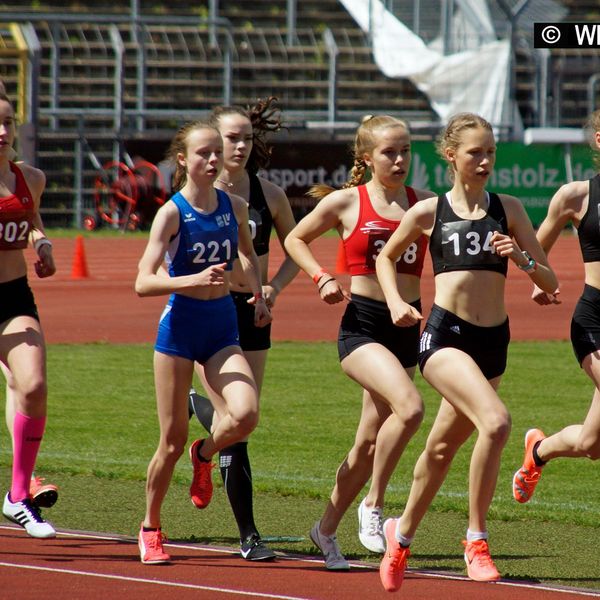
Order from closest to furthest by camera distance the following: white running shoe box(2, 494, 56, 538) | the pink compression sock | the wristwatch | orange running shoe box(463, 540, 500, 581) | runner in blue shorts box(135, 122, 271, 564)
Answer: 1. orange running shoe box(463, 540, 500, 581)
2. the wristwatch
3. runner in blue shorts box(135, 122, 271, 564)
4. white running shoe box(2, 494, 56, 538)
5. the pink compression sock

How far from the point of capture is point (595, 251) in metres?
6.61

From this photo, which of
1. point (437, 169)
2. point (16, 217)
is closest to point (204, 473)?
point (16, 217)

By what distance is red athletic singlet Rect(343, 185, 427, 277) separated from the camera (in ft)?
21.0

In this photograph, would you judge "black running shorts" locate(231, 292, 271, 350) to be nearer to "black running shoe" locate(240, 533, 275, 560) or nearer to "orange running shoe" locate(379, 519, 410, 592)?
"black running shoe" locate(240, 533, 275, 560)

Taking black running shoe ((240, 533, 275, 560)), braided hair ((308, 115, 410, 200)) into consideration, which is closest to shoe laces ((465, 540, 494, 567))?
black running shoe ((240, 533, 275, 560))

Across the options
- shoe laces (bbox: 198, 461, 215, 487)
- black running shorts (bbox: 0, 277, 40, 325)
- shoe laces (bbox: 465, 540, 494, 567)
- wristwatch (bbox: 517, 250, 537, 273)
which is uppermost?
wristwatch (bbox: 517, 250, 537, 273)

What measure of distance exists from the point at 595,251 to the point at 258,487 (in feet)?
8.67

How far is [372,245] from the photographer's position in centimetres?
641

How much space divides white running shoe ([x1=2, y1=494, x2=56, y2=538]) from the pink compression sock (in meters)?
0.04

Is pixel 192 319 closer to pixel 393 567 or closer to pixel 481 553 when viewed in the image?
pixel 393 567

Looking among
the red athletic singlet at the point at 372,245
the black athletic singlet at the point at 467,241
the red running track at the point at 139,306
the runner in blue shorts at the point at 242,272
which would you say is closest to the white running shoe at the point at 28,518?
the runner in blue shorts at the point at 242,272

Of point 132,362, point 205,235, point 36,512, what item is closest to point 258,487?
point 36,512

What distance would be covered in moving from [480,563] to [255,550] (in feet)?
3.58

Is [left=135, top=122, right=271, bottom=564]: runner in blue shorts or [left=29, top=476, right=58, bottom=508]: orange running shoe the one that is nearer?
[left=135, top=122, right=271, bottom=564]: runner in blue shorts
